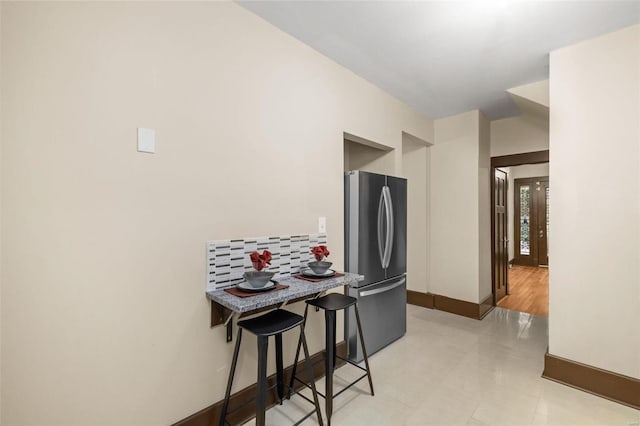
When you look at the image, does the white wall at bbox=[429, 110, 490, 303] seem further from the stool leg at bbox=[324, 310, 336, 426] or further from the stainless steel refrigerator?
the stool leg at bbox=[324, 310, 336, 426]

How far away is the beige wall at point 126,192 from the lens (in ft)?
4.11

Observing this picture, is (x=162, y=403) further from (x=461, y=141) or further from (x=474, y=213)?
(x=461, y=141)

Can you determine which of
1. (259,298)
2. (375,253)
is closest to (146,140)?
(259,298)

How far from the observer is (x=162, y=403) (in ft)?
5.35

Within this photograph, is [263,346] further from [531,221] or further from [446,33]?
[531,221]

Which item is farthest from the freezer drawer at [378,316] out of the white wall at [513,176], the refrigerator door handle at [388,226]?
the white wall at [513,176]

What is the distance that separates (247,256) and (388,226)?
160cm

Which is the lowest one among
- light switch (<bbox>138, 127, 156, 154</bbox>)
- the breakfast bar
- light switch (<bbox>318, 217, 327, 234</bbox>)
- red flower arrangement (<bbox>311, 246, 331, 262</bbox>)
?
the breakfast bar

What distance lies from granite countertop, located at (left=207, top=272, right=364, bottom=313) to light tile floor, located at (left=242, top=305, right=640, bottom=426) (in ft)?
3.04

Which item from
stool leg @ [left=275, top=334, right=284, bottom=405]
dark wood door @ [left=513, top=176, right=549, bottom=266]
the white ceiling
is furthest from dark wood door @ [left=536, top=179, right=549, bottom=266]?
stool leg @ [left=275, top=334, right=284, bottom=405]

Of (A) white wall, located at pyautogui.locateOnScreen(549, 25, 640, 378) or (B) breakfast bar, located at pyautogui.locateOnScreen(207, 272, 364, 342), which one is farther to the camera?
(A) white wall, located at pyautogui.locateOnScreen(549, 25, 640, 378)

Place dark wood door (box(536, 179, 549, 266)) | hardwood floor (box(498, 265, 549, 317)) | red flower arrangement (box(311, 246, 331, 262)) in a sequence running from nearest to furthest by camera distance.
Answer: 1. red flower arrangement (box(311, 246, 331, 262))
2. hardwood floor (box(498, 265, 549, 317))
3. dark wood door (box(536, 179, 549, 266))

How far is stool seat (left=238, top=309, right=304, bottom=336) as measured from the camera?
161 cm

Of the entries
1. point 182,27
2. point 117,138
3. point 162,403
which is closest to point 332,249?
point 162,403
